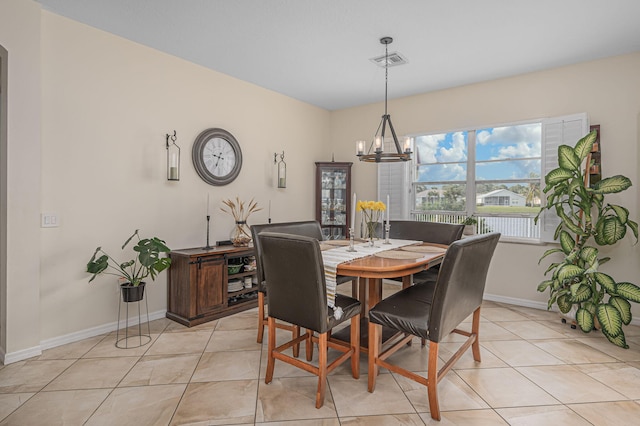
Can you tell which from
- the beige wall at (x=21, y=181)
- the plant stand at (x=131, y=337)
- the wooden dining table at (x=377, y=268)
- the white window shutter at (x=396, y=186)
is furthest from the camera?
the white window shutter at (x=396, y=186)

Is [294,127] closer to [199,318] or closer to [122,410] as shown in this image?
[199,318]

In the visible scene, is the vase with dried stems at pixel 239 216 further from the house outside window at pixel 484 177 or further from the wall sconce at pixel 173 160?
the house outside window at pixel 484 177

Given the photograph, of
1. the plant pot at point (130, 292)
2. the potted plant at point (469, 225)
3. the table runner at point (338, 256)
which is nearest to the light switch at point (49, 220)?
the plant pot at point (130, 292)

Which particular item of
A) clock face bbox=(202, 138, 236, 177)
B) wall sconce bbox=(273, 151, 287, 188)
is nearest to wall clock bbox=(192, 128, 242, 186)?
clock face bbox=(202, 138, 236, 177)

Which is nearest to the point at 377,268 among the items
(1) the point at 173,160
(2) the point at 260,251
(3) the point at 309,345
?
(3) the point at 309,345

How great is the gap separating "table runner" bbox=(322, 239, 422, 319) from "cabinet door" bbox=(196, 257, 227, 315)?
1.31 meters

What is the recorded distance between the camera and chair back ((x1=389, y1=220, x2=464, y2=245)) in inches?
135

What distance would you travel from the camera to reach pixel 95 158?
3.05 meters

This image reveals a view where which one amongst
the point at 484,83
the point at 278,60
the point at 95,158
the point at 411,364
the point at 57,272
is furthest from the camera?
the point at 484,83

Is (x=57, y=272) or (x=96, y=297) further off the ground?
(x=57, y=272)

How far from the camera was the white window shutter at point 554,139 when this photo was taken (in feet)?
11.9

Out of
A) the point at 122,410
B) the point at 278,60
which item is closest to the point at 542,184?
the point at 278,60

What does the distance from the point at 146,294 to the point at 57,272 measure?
81 centimetres

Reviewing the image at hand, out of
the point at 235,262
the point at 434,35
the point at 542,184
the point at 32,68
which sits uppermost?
the point at 434,35
